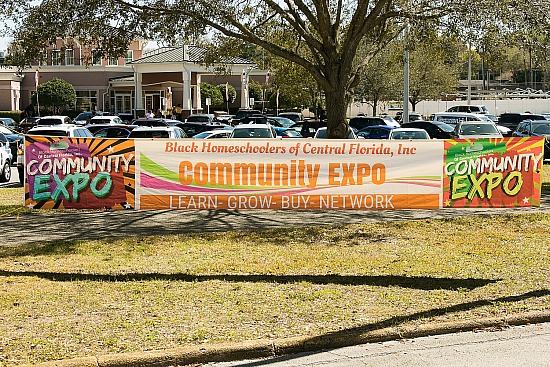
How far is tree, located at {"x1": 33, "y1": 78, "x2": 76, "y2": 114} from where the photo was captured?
225ft

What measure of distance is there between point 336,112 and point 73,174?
7686mm

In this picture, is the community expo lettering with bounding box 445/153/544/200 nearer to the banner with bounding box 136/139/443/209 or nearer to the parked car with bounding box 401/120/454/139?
the banner with bounding box 136/139/443/209

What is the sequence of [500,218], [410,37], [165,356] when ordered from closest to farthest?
[165,356] → [500,218] → [410,37]

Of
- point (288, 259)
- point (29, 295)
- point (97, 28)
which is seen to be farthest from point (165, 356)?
point (97, 28)

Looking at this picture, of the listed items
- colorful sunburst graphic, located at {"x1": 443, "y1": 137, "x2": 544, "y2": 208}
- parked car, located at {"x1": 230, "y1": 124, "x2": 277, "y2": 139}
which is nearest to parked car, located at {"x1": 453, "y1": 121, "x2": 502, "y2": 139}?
parked car, located at {"x1": 230, "y1": 124, "x2": 277, "y2": 139}

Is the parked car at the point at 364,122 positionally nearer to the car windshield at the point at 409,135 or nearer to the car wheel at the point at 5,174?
the car windshield at the point at 409,135

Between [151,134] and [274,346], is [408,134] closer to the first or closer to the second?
[151,134]

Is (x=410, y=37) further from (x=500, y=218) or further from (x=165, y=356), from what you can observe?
(x=165, y=356)

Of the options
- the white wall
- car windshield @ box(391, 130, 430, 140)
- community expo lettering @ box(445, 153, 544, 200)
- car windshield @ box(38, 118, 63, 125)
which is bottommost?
community expo lettering @ box(445, 153, 544, 200)

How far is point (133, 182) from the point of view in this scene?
43.0 feet

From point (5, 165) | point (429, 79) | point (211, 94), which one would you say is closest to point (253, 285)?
point (5, 165)

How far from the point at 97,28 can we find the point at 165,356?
12448mm

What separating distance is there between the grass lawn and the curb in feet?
0.54

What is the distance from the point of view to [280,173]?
43.7ft
